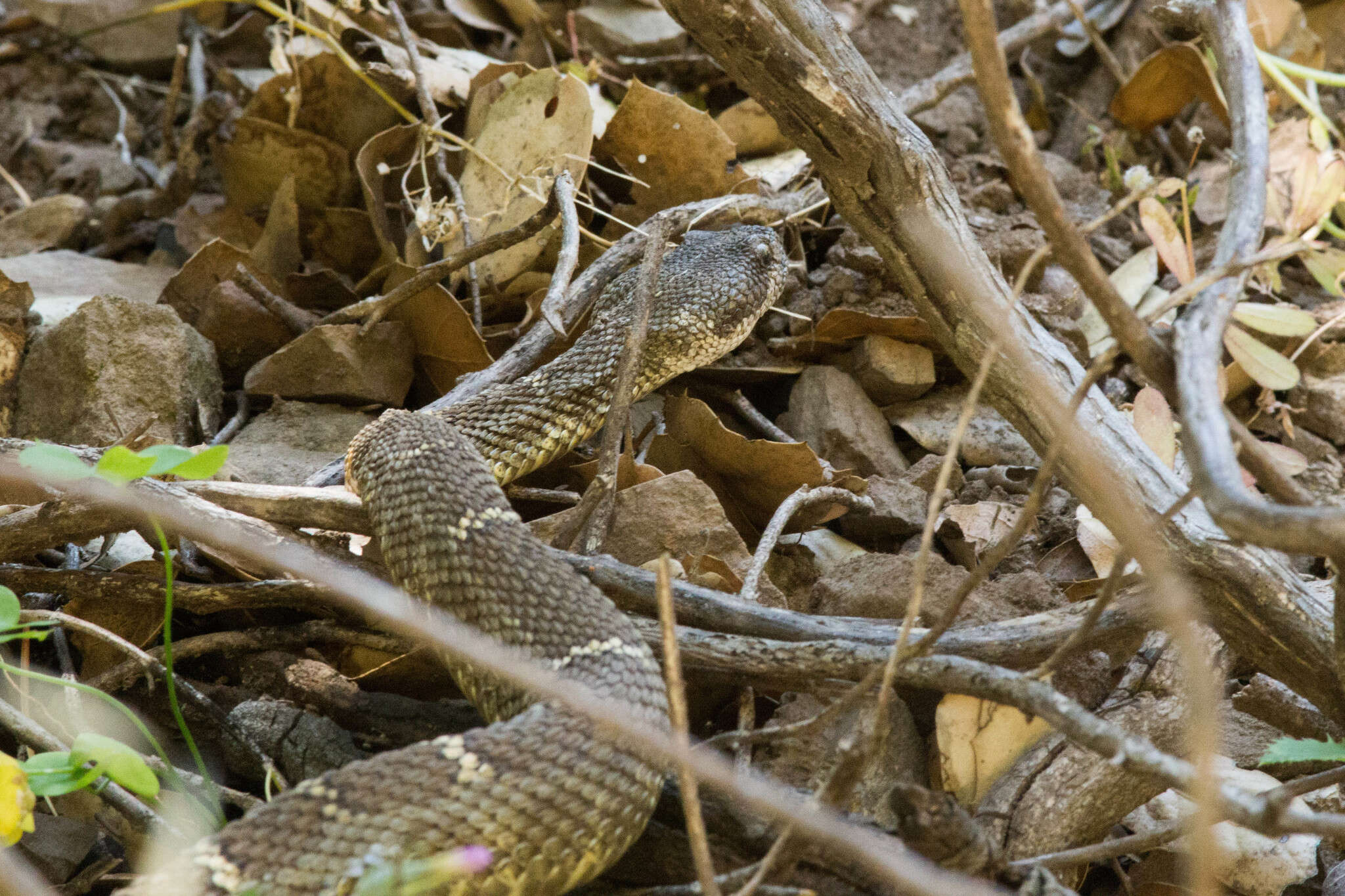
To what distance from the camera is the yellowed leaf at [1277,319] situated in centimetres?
277

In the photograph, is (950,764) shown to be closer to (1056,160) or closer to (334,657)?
(334,657)

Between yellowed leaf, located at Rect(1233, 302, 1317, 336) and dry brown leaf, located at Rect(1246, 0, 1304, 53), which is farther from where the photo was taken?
dry brown leaf, located at Rect(1246, 0, 1304, 53)

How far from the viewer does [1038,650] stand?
280 centimetres

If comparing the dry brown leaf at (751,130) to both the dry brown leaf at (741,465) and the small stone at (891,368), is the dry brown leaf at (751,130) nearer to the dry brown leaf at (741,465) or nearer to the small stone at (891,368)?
the small stone at (891,368)

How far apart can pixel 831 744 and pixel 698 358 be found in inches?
74.2

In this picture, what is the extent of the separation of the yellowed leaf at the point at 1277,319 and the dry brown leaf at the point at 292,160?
156 inches

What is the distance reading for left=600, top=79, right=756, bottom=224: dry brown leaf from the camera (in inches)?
189

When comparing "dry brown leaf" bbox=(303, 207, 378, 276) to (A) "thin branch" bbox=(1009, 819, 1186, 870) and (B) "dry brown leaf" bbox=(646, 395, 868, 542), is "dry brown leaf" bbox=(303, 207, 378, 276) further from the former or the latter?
(A) "thin branch" bbox=(1009, 819, 1186, 870)

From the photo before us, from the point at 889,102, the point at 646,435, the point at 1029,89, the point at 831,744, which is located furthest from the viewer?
the point at 1029,89

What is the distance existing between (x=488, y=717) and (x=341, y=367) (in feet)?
6.13

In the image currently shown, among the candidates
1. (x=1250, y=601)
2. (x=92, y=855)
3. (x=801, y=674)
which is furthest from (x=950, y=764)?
(x=92, y=855)

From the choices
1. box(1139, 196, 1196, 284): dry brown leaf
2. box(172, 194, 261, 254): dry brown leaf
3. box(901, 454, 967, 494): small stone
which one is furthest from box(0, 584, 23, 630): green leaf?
box(172, 194, 261, 254): dry brown leaf

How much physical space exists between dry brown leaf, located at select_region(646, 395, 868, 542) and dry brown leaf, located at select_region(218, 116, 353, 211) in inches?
88.0

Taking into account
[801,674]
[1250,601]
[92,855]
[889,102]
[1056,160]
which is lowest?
[92,855]
